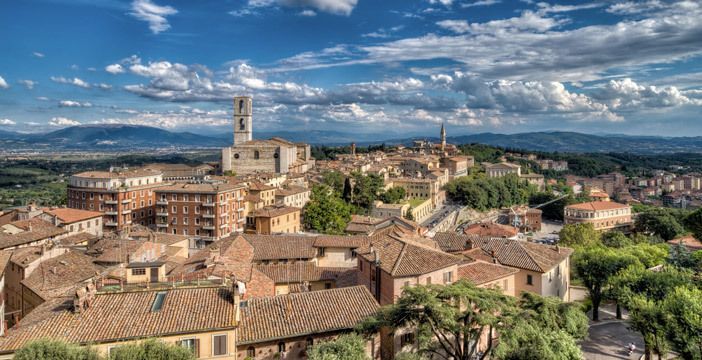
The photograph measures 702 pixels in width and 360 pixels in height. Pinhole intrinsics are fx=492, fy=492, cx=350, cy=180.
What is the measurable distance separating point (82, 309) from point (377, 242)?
16.4 metres

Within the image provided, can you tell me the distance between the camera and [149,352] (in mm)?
15727

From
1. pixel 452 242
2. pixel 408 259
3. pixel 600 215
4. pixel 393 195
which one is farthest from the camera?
pixel 600 215

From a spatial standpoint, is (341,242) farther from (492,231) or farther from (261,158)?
(261,158)

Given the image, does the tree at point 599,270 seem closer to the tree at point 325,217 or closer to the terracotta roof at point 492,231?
the terracotta roof at point 492,231

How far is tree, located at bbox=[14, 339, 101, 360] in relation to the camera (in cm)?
1474

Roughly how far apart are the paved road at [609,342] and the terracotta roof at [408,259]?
30.0 feet

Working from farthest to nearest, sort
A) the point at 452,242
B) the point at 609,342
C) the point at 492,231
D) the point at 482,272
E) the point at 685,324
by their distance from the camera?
the point at 492,231
the point at 452,242
the point at 609,342
the point at 482,272
the point at 685,324

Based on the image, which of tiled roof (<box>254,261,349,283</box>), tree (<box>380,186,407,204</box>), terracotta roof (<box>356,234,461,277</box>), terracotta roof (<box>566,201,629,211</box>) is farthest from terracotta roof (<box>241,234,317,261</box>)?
terracotta roof (<box>566,201,629,211</box>)

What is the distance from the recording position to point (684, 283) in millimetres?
27969

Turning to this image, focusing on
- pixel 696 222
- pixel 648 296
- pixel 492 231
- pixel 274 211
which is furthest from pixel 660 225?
pixel 274 211

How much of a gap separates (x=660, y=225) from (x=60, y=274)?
88869 millimetres

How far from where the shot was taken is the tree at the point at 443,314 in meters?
19.2

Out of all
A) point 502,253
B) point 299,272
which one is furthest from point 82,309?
point 502,253

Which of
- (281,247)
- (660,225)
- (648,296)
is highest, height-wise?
(281,247)
